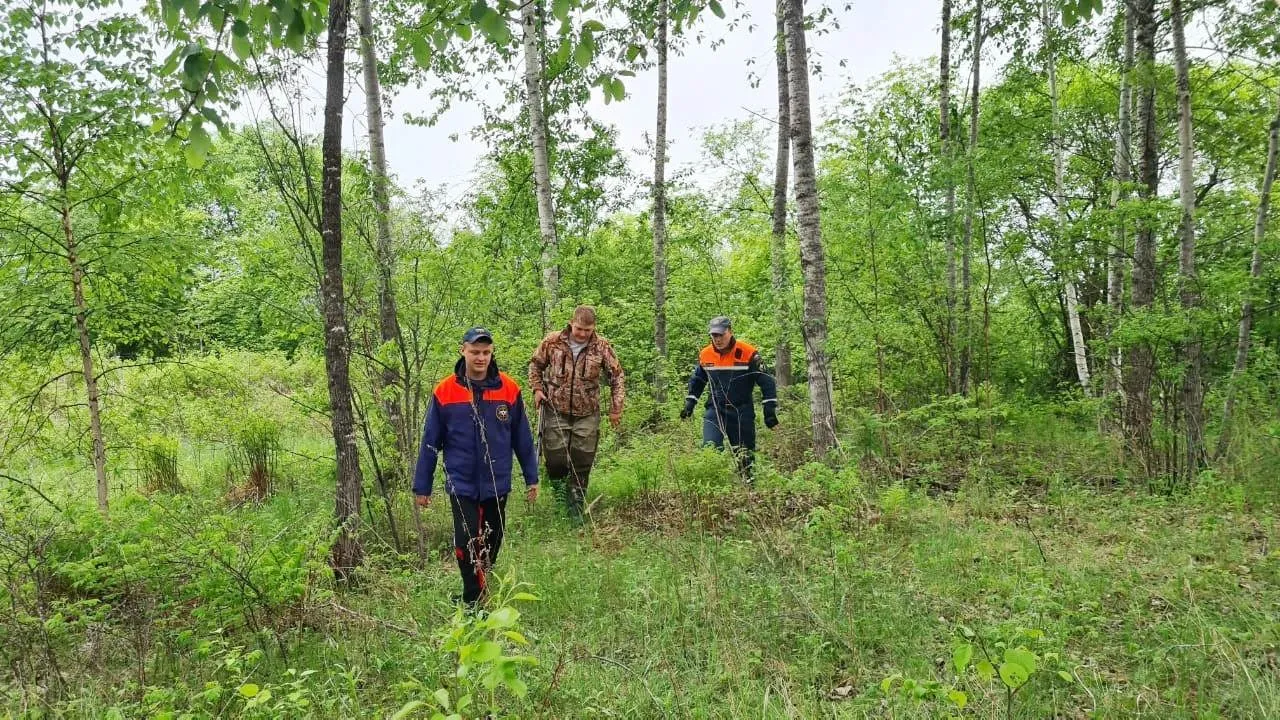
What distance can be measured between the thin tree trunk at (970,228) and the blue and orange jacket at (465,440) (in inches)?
261

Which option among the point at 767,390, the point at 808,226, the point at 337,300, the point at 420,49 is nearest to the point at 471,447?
the point at 337,300

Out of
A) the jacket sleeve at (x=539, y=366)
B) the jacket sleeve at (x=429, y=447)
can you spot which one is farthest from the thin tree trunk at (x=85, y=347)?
the jacket sleeve at (x=539, y=366)

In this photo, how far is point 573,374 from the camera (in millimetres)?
6559

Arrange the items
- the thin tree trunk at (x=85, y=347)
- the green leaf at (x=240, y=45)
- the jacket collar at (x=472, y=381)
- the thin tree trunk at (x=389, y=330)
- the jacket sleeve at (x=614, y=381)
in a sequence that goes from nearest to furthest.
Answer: the green leaf at (x=240, y=45)
the jacket collar at (x=472, y=381)
the thin tree trunk at (x=85, y=347)
the thin tree trunk at (x=389, y=330)
the jacket sleeve at (x=614, y=381)

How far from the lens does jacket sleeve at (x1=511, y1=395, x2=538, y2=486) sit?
4902 millimetres

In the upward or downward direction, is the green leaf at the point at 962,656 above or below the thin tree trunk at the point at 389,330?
below

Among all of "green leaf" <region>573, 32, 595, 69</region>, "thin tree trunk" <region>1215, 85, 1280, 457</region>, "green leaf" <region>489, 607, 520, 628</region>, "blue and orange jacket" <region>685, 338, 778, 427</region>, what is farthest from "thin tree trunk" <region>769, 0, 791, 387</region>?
"green leaf" <region>489, 607, 520, 628</region>

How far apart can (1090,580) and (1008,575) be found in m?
0.49

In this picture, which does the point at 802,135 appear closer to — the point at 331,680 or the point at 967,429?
the point at 967,429

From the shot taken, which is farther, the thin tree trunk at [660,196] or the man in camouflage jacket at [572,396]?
the thin tree trunk at [660,196]

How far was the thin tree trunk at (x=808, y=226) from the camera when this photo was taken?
6230mm

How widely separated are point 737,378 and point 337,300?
4.18 meters

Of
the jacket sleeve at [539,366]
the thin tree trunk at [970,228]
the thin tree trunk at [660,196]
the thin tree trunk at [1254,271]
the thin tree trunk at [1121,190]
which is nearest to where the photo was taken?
the thin tree trunk at [1254,271]

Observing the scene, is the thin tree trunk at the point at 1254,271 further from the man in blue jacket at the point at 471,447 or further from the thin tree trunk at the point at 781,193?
the man in blue jacket at the point at 471,447
